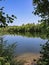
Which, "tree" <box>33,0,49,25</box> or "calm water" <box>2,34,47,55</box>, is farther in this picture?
"calm water" <box>2,34,47,55</box>

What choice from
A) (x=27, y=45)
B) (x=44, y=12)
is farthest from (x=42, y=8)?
(x=27, y=45)

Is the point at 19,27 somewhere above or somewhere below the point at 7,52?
below

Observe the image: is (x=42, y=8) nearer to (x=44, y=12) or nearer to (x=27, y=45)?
(x=44, y=12)

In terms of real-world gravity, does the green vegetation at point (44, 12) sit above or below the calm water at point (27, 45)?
above

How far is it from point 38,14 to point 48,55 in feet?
7.41

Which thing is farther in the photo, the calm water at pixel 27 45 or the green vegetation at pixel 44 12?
the calm water at pixel 27 45

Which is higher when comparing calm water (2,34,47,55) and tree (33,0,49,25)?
tree (33,0,49,25)

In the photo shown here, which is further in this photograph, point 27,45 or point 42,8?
Result: point 27,45

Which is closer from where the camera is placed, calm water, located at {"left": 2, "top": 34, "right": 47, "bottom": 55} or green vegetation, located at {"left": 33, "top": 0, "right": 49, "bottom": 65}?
green vegetation, located at {"left": 33, "top": 0, "right": 49, "bottom": 65}

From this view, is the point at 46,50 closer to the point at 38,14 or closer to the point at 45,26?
the point at 45,26

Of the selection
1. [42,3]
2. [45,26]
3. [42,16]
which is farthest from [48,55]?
[42,3]

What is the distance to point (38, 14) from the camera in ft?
28.6

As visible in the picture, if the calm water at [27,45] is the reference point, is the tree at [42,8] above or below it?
above

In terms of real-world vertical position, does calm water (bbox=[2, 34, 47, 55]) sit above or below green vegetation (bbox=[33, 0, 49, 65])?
below
